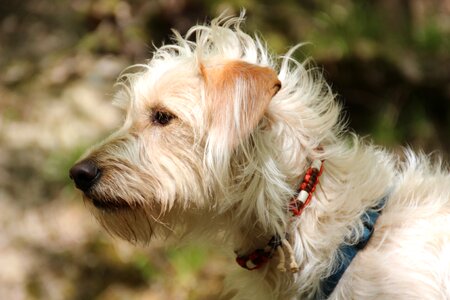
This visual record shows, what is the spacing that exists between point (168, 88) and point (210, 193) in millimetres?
532

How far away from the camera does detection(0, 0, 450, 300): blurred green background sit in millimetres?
4895

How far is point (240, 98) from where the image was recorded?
2.74 m

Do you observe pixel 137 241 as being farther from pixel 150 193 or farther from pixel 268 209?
pixel 268 209

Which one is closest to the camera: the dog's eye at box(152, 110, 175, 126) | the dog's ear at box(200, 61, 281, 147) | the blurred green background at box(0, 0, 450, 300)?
the dog's ear at box(200, 61, 281, 147)

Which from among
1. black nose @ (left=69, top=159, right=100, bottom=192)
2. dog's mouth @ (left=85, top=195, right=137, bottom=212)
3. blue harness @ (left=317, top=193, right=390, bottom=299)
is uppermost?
black nose @ (left=69, top=159, right=100, bottom=192)

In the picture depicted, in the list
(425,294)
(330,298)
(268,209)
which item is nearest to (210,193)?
(268,209)

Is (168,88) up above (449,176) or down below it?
above

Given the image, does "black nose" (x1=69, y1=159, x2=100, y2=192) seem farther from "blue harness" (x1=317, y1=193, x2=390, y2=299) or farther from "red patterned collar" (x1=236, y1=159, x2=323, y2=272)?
"blue harness" (x1=317, y1=193, x2=390, y2=299)

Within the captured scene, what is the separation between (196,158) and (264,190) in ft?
1.10

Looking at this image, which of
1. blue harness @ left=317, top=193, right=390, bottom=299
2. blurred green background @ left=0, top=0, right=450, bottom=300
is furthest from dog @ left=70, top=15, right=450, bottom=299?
blurred green background @ left=0, top=0, right=450, bottom=300

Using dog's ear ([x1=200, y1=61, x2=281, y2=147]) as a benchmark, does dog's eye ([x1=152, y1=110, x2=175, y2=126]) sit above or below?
below

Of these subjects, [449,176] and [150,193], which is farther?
[449,176]

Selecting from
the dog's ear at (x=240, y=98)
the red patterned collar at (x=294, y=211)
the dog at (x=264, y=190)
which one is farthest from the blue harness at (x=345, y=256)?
the dog's ear at (x=240, y=98)

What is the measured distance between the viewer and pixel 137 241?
10.4 feet
